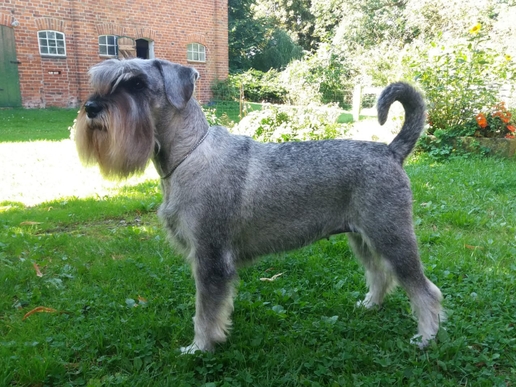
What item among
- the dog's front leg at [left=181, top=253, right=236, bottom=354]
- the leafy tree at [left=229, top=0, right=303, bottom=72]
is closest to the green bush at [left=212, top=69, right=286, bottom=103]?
the leafy tree at [left=229, top=0, right=303, bottom=72]

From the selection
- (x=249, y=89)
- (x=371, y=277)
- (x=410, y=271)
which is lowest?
(x=371, y=277)

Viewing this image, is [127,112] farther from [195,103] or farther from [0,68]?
[0,68]

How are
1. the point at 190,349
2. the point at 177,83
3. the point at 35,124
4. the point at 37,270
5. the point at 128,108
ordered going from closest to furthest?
the point at 128,108
the point at 177,83
the point at 190,349
the point at 37,270
the point at 35,124

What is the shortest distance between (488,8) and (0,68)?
21303 mm

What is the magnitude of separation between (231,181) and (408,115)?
1450 millimetres

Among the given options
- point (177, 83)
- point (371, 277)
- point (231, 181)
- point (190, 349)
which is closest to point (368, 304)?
point (371, 277)

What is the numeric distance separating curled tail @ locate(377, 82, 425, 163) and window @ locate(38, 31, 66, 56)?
16.5 meters

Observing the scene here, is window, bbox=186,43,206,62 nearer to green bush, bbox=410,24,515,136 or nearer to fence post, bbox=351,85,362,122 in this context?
fence post, bbox=351,85,362,122

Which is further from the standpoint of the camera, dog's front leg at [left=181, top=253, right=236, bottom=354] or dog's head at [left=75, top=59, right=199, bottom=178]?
dog's front leg at [left=181, top=253, right=236, bottom=354]

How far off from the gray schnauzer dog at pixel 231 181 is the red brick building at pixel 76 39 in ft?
40.8

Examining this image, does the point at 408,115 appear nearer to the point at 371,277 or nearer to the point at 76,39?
the point at 371,277

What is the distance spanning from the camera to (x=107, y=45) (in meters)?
17.4

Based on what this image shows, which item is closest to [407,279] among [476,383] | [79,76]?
[476,383]

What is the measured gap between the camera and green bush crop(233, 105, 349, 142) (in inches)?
327
